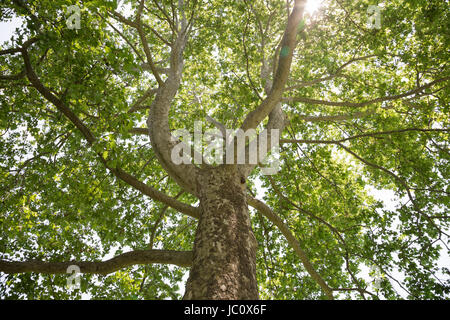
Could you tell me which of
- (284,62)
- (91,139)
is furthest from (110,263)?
(284,62)

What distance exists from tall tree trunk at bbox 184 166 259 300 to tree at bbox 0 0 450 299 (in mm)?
19

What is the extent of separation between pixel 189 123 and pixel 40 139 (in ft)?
14.7

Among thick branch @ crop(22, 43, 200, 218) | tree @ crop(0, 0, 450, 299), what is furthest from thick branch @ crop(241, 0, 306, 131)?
thick branch @ crop(22, 43, 200, 218)

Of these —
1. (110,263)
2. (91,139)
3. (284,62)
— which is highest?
(284,62)

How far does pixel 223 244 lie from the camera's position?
288 cm

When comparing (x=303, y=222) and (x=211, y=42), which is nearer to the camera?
(x=303, y=222)

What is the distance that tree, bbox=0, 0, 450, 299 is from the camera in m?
3.81

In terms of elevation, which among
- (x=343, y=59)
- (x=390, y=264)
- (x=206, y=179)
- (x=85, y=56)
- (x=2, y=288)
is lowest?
(x=2, y=288)

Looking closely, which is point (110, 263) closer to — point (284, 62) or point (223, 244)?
point (223, 244)

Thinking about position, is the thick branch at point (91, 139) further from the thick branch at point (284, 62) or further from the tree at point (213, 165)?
the thick branch at point (284, 62)

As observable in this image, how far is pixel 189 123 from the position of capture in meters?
9.02

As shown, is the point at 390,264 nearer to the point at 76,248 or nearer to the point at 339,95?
the point at 339,95

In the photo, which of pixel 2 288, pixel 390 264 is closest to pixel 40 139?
pixel 2 288

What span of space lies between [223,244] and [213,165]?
377 cm
